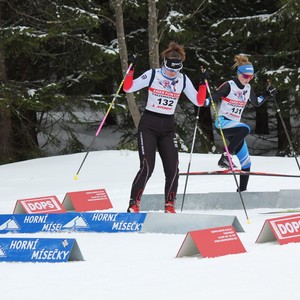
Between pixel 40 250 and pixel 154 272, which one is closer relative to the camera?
pixel 154 272

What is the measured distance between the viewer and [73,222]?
27.5ft

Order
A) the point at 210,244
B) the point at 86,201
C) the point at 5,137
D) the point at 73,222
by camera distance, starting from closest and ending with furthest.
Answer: the point at 210,244, the point at 73,222, the point at 86,201, the point at 5,137

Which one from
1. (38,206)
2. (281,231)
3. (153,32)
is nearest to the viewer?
(281,231)

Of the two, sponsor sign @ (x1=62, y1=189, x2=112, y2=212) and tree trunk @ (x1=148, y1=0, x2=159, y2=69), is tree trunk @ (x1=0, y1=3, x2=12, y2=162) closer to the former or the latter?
tree trunk @ (x1=148, y1=0, x2=159, y2=69)

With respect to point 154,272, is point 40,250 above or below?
below

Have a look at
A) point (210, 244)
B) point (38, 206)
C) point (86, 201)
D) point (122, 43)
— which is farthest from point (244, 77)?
point (122, 43)

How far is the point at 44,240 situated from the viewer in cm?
650

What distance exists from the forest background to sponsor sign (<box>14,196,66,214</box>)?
6.61 meters

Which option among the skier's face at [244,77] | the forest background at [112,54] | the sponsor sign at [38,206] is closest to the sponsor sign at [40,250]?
the sponsor sign at [38,206]

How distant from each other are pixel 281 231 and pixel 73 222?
2.41 meters

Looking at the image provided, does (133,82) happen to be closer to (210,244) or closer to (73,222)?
(73,222)

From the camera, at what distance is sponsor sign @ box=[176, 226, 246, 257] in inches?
251

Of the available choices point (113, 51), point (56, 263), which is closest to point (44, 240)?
point (56, 263)

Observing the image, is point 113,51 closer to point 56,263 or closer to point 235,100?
point 235,100
